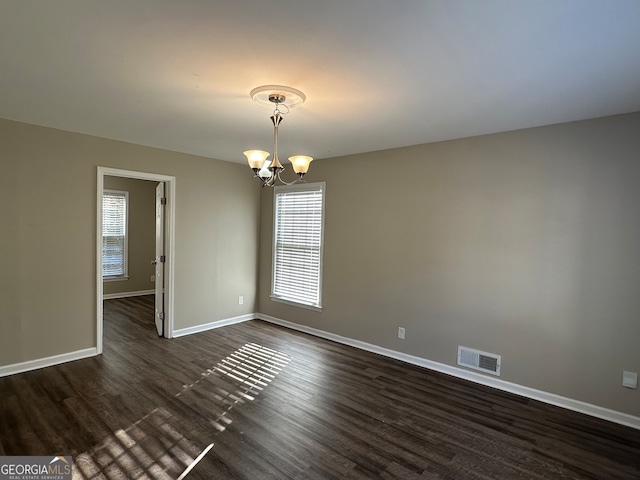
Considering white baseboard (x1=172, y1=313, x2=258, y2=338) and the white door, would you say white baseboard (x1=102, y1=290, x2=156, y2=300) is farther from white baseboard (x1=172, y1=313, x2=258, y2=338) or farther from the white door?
white baseboard (x1=172, y1=313, x2=258, y2=338)

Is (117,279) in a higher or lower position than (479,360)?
higher

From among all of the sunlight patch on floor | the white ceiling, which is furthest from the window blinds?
the sunlight patch on floor

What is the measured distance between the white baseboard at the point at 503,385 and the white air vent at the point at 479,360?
0.08 m

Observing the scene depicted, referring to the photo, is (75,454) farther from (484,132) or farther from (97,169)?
(484,132)

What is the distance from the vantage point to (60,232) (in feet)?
12.0

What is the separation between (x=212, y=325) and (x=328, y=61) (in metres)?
4.21

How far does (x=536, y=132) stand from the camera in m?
3.11

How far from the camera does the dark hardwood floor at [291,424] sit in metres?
2.19

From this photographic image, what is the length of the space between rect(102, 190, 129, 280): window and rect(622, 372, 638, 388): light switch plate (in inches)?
314

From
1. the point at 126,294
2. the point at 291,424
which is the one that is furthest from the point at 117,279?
the point at 291,424

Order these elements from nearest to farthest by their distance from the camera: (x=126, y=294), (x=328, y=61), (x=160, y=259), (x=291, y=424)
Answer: (x=328, y=61) → (x=291, y=424) → (x=160, y=259) → (x=126, y=294)

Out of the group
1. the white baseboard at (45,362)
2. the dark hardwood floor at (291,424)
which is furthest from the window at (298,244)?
the white baseboard at (45,362)

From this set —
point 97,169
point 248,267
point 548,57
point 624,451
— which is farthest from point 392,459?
point 97,169

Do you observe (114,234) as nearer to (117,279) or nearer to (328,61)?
(117,279)
